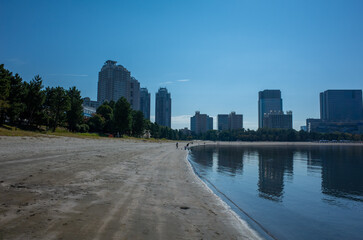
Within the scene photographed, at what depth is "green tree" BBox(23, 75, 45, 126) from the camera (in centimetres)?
4950

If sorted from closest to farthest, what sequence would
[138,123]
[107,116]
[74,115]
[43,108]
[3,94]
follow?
[3,94] < [43,108] < [74,115] < [107,116] < [138,123]

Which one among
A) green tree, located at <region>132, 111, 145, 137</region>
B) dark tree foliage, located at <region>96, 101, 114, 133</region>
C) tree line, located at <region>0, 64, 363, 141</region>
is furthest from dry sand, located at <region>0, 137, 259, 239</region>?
green tree, located at <region>132, 111, 145, 137</region>

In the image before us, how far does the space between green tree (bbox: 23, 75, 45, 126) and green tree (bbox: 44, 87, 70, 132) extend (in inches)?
134

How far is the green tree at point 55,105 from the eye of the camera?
54741 millimetres

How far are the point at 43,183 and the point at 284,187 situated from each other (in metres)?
16.3

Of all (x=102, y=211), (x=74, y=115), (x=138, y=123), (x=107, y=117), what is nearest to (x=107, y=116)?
(x=107, y=117)

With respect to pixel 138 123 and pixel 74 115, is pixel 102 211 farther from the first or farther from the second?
pixel 138 123

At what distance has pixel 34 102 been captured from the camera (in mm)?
49781

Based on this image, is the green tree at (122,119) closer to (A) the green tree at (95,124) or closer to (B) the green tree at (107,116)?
(B) the green tree at (107,116)

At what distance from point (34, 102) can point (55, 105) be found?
5460 millimetres

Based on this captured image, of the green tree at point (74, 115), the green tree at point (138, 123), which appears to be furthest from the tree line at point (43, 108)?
the green tree at point (138, 123)

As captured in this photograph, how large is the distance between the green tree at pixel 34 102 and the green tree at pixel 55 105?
3.40m

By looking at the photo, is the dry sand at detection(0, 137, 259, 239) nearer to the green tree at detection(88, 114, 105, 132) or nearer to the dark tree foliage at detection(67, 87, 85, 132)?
the dark tree foliage at detection(67, 87, 85, 132)

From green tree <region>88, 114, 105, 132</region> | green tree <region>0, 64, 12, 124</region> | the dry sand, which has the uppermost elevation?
green tree <region>0, 64, 12, 124</region>
